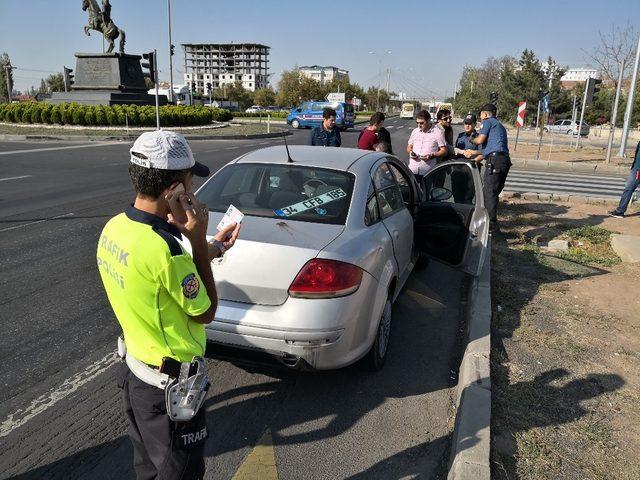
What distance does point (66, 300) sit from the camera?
4.88 metres

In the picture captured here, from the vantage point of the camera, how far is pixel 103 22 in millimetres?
31781

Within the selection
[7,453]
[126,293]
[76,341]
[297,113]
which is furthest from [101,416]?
[297,113]

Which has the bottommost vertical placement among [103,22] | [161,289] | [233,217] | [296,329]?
[296,329]

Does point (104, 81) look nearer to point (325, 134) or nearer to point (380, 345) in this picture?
point (325, 134)

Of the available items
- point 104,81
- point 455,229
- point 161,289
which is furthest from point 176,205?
point 104,81

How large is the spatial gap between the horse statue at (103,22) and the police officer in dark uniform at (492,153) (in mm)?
29246

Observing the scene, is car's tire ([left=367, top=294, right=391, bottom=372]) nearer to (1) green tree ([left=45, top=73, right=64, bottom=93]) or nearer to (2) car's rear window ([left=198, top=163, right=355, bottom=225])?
(2) car's rear window ([left=198, top=163, right=355, bottom=225])

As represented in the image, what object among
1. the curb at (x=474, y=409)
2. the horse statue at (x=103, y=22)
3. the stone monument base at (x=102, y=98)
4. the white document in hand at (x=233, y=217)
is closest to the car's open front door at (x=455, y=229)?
the curb at (x=474, y=409)

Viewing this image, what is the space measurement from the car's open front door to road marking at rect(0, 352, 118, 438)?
3.12 m

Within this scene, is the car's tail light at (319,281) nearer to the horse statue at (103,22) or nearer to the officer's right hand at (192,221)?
the officer's right hand at (192,221)

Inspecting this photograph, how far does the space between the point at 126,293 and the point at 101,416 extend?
176 centimetres

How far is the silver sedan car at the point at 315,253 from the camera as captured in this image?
302 cm

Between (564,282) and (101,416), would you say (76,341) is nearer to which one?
(101,416)

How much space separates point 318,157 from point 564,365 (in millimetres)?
2496
